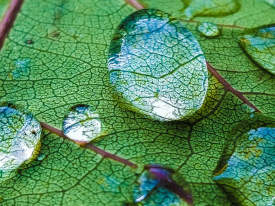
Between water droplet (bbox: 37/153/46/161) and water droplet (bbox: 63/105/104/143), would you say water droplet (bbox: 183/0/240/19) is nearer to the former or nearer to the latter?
water droplet (bbox: 63/105/104/143)

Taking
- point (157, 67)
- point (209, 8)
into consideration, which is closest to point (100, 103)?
point (157, 67)

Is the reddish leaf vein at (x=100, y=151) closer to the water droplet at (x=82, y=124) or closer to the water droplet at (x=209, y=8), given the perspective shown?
the water droplet at (x=82, y=124)

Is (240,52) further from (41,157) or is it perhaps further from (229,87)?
(41,157)

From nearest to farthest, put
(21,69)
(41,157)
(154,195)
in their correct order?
(154,195), (41,157), (21,69)

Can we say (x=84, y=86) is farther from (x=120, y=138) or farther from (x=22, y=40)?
(x=22, y=40)

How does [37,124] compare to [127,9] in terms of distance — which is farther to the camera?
[127,9]

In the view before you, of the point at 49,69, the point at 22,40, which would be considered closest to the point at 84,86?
the point at 49,69
